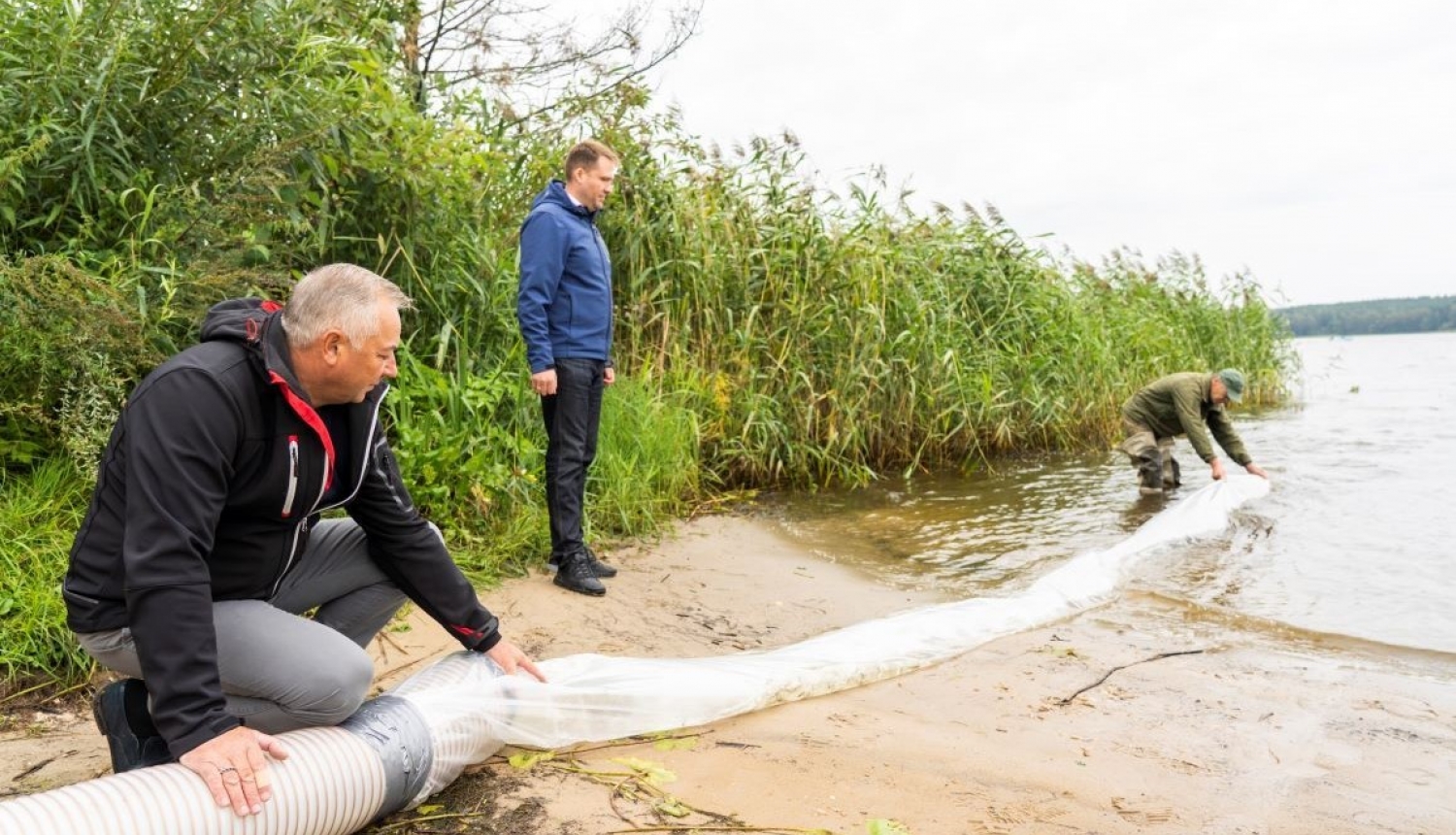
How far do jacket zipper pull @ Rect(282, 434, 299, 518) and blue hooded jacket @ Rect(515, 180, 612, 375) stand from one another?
212cm

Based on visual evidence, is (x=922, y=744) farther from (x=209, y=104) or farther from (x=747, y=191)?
(x=747, y=191)

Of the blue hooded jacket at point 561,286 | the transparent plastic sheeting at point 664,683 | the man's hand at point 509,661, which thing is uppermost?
the blue hooded jacket at point 561,286

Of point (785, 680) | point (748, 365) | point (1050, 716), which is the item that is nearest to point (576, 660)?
point (785, 680)

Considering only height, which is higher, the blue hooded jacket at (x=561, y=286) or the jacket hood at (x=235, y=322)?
the blue hooded jacket at (x=561, y=286)

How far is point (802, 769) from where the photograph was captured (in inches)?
103

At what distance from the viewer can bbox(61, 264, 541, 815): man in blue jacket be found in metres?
1.94

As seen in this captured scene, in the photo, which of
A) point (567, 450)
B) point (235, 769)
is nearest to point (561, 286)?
point (567, 450)

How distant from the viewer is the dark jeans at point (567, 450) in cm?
444

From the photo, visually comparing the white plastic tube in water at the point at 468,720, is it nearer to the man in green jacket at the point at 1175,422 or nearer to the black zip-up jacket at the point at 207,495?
the black zip-up jacket at the point at 207,495

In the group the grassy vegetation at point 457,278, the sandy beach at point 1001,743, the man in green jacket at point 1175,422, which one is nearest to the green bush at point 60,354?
the grassy vegetation at point 457,278

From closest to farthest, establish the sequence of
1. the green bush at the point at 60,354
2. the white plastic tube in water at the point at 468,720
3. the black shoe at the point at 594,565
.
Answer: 1. the white plastic tube in water at the point at 468,720
2. the green bush at the point at 60,354
3. the black shoe at the point at 594,565

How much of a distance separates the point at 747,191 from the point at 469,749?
5606mm

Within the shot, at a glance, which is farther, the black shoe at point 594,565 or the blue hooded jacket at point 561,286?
the black shoe at point 594,565

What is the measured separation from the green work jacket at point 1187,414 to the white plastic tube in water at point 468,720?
401 cm
